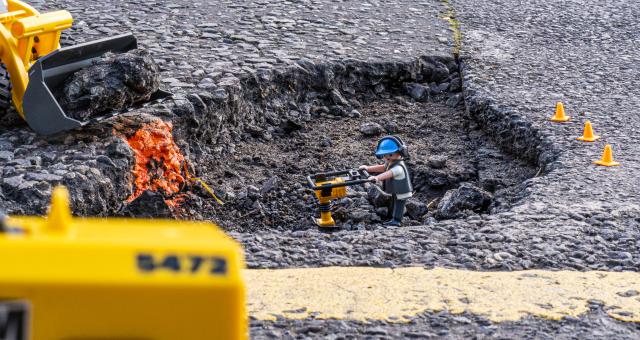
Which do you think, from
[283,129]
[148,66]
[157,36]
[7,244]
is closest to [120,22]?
[157,36]

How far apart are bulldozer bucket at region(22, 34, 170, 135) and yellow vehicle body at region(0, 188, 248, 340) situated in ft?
15.0

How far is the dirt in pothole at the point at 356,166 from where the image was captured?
7.43 metres

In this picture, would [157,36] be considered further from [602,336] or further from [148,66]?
[602,336]

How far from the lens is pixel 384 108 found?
384 inches

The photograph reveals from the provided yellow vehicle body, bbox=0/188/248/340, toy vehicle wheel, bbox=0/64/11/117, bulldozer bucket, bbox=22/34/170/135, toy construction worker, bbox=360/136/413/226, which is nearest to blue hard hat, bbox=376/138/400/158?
toy construction worker, bbox=360/136/413/226

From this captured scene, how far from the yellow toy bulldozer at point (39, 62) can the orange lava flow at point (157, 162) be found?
286 millimetres

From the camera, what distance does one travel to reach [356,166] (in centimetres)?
852

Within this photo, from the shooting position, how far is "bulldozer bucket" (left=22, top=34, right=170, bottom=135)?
22.3 feet

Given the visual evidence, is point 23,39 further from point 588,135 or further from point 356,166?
point 588,135

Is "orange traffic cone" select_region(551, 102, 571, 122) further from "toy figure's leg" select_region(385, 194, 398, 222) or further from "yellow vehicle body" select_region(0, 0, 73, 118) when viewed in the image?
"yellow vehicle body" select_region(0, 0, 73, 118)

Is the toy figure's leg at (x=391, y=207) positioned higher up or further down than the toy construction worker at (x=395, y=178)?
further down

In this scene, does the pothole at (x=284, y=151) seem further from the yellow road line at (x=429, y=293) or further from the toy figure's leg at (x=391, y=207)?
the yellow road line at (x=429, y=293)

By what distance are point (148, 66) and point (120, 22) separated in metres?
3.06

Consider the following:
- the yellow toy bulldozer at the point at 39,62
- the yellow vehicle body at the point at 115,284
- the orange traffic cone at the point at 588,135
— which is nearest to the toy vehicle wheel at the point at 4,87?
the yellow toy bulldozer at the point at 39,62
